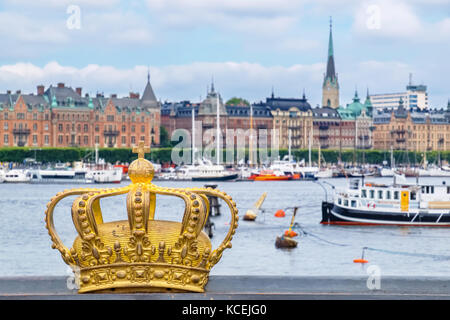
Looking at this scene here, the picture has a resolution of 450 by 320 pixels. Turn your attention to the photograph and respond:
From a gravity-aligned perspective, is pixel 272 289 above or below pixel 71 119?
below

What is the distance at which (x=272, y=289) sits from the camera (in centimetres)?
517

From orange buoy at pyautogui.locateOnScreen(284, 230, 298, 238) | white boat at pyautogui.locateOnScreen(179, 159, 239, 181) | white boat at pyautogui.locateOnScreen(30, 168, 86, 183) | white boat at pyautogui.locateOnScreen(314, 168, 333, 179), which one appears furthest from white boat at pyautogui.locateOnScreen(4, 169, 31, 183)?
orange buoy at pyautogui.locateOnScreen(284, 230, 298, 238)

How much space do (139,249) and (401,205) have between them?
35.3 m

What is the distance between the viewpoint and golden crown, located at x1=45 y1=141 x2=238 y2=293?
5.12 metres

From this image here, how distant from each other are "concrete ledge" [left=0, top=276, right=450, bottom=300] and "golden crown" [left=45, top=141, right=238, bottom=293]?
160 millimetres

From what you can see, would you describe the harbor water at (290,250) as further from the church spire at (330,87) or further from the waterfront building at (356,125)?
the church spire at (330,87)

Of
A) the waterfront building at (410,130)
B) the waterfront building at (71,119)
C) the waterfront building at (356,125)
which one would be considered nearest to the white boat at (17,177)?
the waterfront building at (71,119)

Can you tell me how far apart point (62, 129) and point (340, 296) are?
109061mm

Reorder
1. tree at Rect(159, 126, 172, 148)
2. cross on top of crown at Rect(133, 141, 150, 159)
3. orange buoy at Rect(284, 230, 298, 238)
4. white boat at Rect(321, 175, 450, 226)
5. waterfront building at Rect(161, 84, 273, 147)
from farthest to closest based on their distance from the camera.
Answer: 1. waterfront building at Rect(161, 84, 273, 147)
2. tree at Rect(159, 126, 172, 148)
3. white boat at Rect(321, 175, 450, 226)
4. orange buoy at Rect(284, 230, 298, 238)
5. cross on top of crown at Rect(133, 141, 150, 159)

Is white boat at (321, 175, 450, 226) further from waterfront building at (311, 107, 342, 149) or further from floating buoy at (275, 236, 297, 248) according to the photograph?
waterfront building at (311, 107, 342, 149)

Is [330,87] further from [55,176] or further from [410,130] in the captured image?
[55,176]

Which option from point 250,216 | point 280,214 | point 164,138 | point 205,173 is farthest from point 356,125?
point 250,216

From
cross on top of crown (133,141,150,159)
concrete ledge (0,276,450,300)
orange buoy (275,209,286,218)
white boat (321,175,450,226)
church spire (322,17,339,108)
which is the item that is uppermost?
church spire (322,17,339,108)
